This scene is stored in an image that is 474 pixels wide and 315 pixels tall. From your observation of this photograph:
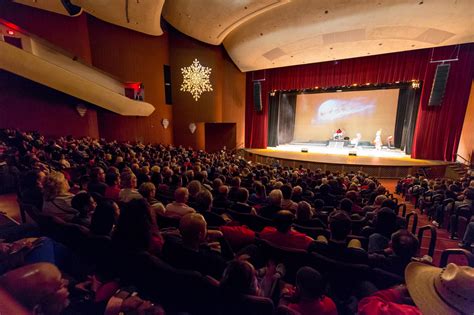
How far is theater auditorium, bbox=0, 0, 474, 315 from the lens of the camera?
1.42 meters

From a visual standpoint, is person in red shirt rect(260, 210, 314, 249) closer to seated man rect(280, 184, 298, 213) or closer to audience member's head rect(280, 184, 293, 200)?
seated man rect(280, 184, 298, 213)

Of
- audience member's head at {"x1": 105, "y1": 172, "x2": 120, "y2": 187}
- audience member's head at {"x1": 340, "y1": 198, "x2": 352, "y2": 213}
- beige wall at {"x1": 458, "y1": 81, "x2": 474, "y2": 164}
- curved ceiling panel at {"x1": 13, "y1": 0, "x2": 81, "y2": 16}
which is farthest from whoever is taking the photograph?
beige wall at {"x1": 458, "y1": 81, "x2": 474, "y2": 164}

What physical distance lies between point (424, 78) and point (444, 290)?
12.4m

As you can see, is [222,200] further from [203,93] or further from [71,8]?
[203,93]

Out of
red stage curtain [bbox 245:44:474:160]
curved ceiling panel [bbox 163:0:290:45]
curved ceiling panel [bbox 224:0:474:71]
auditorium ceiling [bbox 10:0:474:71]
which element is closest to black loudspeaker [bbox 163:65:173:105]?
auditorium ceiling [bbox 10:0:474:71]

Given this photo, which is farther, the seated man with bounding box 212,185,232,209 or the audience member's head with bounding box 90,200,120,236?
the seated man with bounding box 212,185,232,209

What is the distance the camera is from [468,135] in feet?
34.2

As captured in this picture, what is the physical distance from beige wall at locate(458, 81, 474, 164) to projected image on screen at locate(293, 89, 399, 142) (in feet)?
9.94

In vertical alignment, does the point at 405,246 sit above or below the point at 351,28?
below

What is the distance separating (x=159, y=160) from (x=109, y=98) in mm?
4602

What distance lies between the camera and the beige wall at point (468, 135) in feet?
33.5

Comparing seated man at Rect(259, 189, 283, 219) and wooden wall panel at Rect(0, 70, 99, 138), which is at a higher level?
wooden wall panel at Rect(0, 70, 99, 138)

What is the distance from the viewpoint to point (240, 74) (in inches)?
555

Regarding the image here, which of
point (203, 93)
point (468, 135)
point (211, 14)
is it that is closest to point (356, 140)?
point (468, 135)
